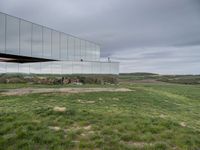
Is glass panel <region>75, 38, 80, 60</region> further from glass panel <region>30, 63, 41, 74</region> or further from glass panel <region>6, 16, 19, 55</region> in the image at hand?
glass panel <region>6, 16, 19, 55</region>

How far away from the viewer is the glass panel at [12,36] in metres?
15.8

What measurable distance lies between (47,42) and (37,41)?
2377mm

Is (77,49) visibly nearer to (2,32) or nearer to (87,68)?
(87,68)

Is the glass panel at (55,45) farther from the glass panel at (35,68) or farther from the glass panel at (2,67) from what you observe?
the glass panel at (2,67)

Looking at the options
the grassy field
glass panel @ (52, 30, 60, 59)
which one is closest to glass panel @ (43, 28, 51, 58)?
glass panel @ (52, 30, 60, 59)

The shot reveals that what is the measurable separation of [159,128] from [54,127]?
3.12 m

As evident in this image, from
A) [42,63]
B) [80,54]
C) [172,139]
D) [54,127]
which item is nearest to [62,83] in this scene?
[42,63]

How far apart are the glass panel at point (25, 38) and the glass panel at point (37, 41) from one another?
65 cm

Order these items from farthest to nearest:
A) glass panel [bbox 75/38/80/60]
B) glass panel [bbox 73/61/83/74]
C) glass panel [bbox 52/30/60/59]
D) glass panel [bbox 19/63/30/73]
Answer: glass panel [bbox 75/38/80/60]
glass panel [bbox 73/61/83/74]
glass panel [bbox 19/63/30/73]
glass panel [bbox 52/30/60/59]

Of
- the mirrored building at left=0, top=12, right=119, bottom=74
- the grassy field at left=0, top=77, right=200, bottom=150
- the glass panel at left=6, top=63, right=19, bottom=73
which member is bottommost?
the grassy field at left=0, top=77, right=200, bottom=150

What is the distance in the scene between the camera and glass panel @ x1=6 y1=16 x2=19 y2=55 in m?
15.8

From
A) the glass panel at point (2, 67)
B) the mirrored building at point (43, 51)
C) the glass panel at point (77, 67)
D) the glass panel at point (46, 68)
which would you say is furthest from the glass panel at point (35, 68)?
the glass panel at point (77, 67)

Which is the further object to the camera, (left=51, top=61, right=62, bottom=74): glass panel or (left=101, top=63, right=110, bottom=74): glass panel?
(left=101, top=63, right=110, bottom=74): glass panel

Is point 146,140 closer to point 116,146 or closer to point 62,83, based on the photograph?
point 116,146
